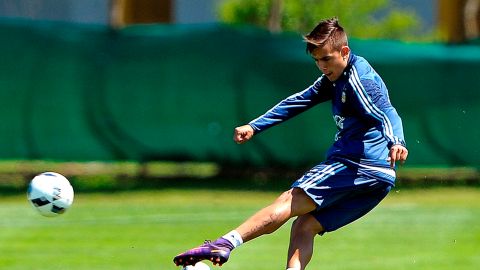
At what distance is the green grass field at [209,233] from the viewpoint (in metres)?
10.9

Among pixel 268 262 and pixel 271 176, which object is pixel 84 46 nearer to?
pixel 271 176

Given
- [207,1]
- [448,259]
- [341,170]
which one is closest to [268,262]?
[448,259]

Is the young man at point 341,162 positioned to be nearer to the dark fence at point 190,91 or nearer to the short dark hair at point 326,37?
the short dark hair at point 326,37

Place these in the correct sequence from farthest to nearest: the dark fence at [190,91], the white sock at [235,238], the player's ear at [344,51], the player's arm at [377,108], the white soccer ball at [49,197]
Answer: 1. the dark fence at [190,91]
2. the white soccer ball at [49,197]
3. the player's ear at [344,51]
4. the player's arm at [377,108]
5. the white sock at [235,238]

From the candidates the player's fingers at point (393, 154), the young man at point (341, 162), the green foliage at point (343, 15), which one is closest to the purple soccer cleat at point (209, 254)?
the young man at point (341, 162)

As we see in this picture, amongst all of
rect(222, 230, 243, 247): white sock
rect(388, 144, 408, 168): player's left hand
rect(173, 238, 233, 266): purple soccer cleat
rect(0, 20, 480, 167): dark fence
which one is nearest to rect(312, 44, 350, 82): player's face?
rect(388, 144, 408, 168): player's left hand

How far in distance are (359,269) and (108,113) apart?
7959mm

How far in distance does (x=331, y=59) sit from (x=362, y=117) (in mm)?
442

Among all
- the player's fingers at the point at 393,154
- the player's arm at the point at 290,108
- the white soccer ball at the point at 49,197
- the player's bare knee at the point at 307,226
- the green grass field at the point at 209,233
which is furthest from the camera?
the green grass field at the point at 209,233

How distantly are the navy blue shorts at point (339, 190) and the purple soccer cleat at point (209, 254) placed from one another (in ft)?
2.29

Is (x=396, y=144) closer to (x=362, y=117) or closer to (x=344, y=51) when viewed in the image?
(x=362, y=117)

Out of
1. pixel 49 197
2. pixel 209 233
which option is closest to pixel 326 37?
pixel 49 197

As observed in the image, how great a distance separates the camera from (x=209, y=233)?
13.2 metres

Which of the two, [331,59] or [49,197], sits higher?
[331,59]
